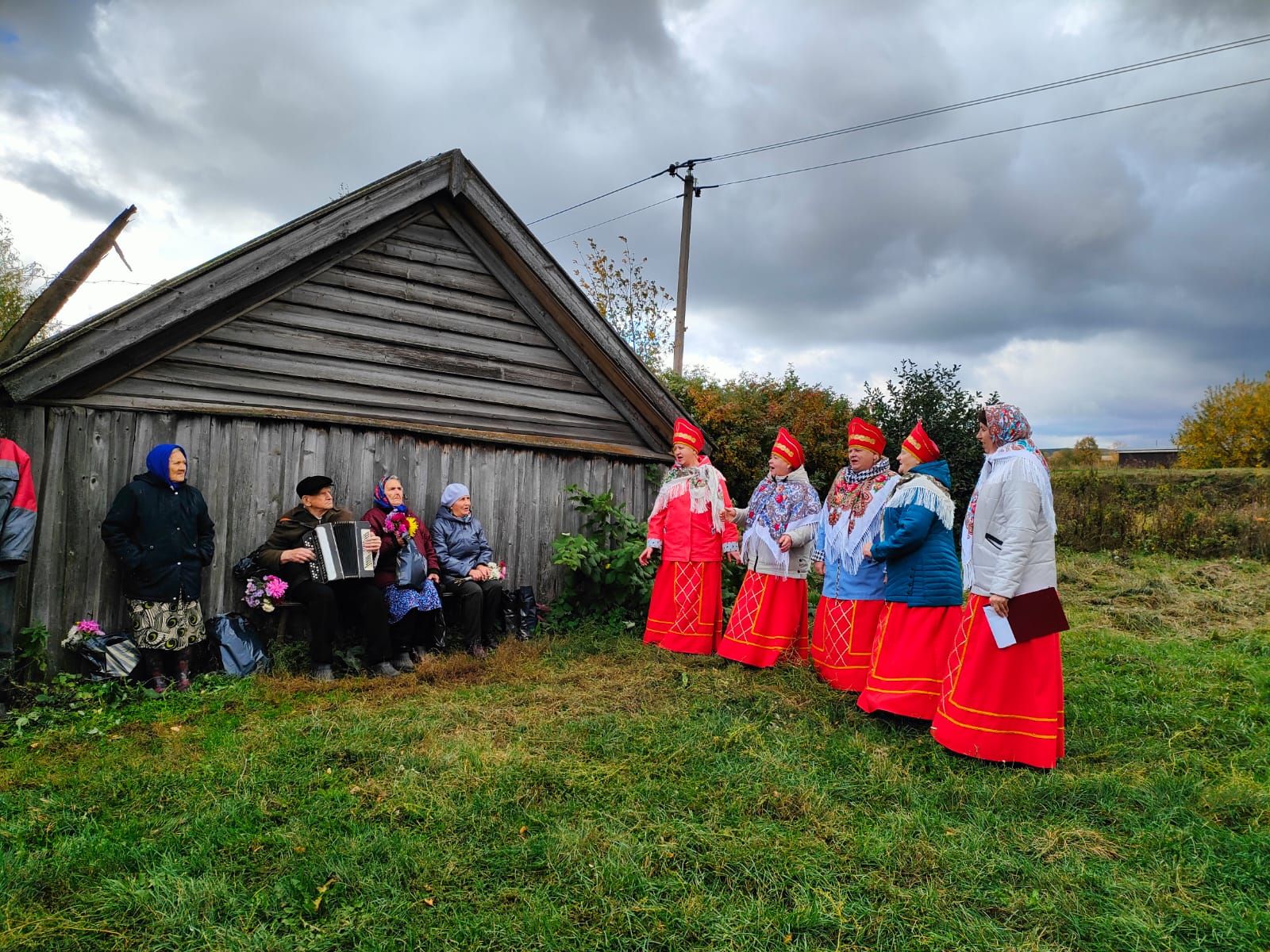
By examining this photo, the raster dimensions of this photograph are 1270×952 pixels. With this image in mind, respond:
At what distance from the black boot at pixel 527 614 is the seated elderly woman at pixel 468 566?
0.27 meters

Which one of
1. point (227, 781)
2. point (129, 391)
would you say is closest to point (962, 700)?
point (227, 781)

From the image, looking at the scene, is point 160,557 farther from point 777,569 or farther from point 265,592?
point 777,569

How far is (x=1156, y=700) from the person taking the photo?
17.5ft

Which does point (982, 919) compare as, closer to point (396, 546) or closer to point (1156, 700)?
point (1156, 700)

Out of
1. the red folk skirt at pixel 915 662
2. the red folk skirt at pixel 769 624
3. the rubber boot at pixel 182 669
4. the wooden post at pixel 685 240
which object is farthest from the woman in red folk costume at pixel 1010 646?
the wooden post at pixel 685 240

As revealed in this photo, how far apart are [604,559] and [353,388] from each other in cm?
287

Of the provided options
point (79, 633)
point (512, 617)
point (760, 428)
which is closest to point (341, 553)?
point (79, 633)

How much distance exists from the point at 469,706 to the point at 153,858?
2116 mm

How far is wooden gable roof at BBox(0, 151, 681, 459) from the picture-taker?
5.34 metres

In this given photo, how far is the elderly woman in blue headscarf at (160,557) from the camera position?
5.00m

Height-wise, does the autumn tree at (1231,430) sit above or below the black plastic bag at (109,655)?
above

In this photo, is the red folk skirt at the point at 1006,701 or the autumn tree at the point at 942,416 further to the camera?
the autumn tree at the point at 942,416

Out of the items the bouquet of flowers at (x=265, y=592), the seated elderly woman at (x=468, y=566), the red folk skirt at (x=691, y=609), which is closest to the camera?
the bouquet of flowers at (x=265, y=592)

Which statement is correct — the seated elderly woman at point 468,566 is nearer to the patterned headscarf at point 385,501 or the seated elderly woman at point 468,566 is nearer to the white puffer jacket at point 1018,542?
the patterned headscarf at point 385,501
